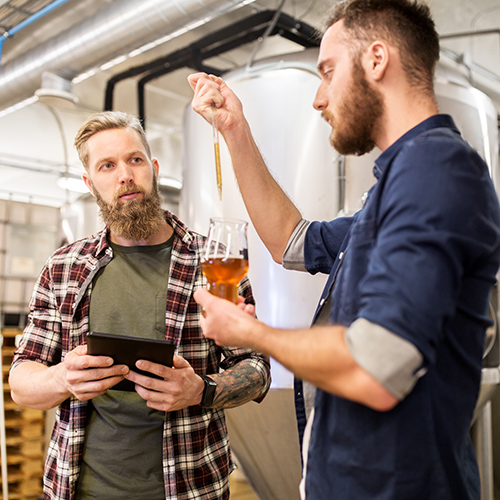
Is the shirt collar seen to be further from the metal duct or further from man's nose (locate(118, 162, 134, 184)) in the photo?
the metal duct

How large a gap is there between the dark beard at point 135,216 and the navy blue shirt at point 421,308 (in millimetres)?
843

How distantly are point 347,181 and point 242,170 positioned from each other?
1490 mm

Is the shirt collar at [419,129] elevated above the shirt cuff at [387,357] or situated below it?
above

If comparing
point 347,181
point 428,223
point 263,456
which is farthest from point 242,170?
point 263,456

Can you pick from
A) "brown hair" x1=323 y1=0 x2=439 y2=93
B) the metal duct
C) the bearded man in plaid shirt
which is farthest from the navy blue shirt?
the metal duct

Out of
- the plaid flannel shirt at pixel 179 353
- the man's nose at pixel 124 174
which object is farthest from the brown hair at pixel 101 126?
the plaid flannel shirt at pixel 179 353

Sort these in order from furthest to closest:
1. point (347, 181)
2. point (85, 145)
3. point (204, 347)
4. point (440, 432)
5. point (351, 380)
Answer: point (347, 181) → point (85, 145) → point (204, 347) → point (440, 432) → point (351, 380)

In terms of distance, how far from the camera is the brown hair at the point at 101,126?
6.30 feet

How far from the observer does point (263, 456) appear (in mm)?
3031

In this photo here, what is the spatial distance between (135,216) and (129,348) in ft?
1.77

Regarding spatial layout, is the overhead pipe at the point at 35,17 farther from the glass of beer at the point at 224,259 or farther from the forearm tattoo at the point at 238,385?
the glass of beer at the point at 224,259

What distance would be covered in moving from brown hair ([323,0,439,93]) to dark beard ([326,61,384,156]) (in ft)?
0.23

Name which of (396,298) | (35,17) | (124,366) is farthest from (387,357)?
(35,17)

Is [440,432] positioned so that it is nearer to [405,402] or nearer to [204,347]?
[405,402]
